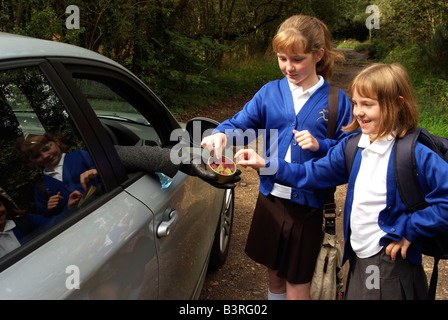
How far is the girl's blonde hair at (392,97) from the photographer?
5.52 ft

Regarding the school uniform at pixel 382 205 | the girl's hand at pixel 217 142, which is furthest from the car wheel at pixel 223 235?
the school uniform at pixel 382 205

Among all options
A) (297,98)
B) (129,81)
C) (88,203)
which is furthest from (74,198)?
(297,98)

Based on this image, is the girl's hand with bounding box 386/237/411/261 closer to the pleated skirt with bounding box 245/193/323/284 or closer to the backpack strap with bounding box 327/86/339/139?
the pleated skirt with bounding box 245/193/323/284

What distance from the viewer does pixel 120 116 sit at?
102 inches

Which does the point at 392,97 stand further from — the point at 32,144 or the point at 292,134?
the point at 32,144

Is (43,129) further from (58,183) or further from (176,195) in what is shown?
(176,195)

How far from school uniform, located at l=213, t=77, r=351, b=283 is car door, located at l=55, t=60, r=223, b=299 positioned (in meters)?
0.39

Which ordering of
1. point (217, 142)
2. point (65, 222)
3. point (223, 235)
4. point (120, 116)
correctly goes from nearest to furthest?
point (65, 222), point (217, 142), point (120, 116), point (223, 235)

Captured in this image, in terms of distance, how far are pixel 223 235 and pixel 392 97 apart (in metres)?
2.11

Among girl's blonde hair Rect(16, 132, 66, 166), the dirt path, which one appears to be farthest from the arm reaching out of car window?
the dirt path

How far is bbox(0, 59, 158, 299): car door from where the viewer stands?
1.24 metres

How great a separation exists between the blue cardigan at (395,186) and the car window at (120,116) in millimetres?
957

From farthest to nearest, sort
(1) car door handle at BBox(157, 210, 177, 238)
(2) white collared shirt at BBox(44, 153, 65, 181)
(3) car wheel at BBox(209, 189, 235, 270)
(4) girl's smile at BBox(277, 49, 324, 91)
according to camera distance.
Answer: (3) car wheel at BBox(209, 189, 235, 270)
(4) girl's smile at BBox(277, 49, 324, 91)
(1) car door handle at BBox(157, 210, 177, 238)
(2) white collared shirt at BBox(44, 153, 65, 181)
